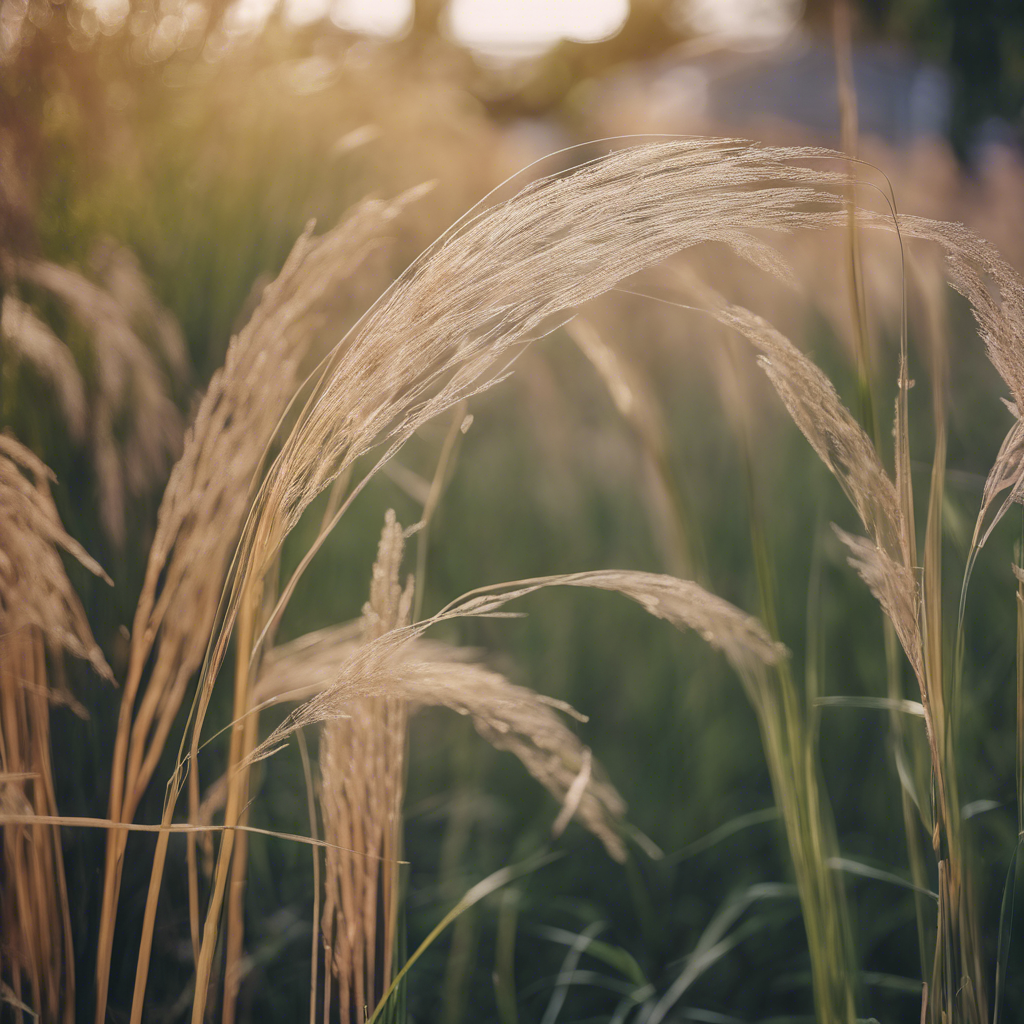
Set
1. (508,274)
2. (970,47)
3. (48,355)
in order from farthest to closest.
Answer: (970,47) → (48,355) → (508,274)

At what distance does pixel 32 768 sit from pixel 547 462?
0.78m

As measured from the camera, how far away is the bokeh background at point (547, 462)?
0.81 meters

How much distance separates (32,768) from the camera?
71 centimetres

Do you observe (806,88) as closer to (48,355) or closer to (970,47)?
Result: (970,47)

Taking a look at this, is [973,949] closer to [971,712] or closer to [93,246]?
[971,712]

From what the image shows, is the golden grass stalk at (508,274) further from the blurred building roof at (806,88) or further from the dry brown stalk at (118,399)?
the blurred building roof at (806,88)

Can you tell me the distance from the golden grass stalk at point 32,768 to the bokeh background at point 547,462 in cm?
4

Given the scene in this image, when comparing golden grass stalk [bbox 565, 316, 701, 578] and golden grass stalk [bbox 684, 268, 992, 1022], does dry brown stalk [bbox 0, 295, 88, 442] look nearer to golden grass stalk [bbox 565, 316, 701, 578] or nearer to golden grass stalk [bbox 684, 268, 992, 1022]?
golden grass stalk [bbox 565, 316, 701, 578]

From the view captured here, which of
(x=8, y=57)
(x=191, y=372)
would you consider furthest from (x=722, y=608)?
(x=8, y=57)

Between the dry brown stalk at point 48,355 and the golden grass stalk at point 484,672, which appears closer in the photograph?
the golden grass stalk at point 484,672

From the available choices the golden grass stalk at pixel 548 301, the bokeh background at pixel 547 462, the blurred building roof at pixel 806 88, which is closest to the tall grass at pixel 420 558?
the golden grass stalk at pixel 548 301

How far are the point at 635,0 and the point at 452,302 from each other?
55.3 inches

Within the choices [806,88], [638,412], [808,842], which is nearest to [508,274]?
[638,412]

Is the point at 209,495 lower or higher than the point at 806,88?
lower
